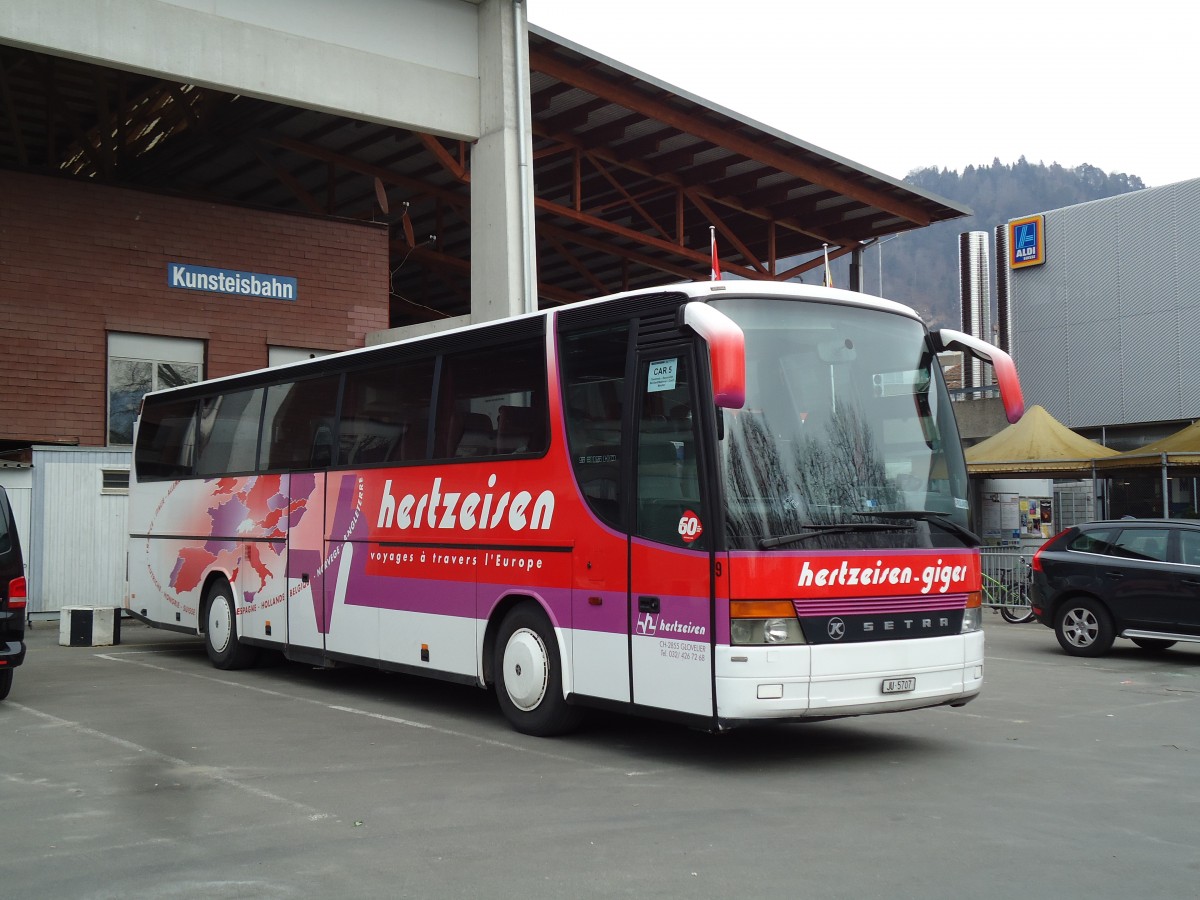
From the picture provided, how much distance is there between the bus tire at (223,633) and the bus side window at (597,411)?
6532 mm

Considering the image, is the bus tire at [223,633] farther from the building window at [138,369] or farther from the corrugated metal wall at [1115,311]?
the corrugated metal wall at [1115,311]

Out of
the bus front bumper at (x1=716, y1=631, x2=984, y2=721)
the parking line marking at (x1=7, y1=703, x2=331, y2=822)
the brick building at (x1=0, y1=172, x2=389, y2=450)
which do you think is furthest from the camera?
the brick building at (x1=0, y1=172, x2=389, y2=450)

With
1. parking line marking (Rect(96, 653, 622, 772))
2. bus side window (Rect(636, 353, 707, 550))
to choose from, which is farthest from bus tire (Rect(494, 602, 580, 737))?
bus side window (Rect(636, 353, 707, 550))

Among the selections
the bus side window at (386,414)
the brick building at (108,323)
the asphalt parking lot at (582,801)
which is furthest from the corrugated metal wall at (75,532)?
the bus side window at (386,414)

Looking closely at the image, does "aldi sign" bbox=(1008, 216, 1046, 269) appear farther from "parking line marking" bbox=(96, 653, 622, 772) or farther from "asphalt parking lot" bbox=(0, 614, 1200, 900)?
"parking line marking" bbox=(96, 653, 622, 772)

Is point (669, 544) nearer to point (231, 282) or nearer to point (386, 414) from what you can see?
point (386, 414)

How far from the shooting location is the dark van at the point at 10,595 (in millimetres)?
10695

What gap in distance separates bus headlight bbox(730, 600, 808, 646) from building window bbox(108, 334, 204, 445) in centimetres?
1544

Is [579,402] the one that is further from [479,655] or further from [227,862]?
[227,862]

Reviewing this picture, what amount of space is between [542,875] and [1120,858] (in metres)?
2.76

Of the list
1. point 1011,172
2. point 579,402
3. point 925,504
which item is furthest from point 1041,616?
point 1011,172

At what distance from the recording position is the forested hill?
149 metres

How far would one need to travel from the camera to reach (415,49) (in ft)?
58.1

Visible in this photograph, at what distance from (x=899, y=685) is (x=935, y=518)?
1.19m
